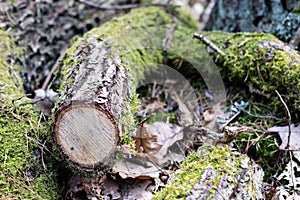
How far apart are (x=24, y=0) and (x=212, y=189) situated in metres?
2.98

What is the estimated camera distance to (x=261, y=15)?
3.98 meters

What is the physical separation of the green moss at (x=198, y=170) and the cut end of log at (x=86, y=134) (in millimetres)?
452

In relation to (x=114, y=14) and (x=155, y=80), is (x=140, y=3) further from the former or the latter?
(x=155, y=80)

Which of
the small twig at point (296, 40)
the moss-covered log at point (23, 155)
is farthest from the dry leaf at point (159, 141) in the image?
the small twig at point (296, 40)

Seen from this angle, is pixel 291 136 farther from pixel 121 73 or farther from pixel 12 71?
pixel 12 71

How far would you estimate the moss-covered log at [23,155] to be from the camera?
2383 mm

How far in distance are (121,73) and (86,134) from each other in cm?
64

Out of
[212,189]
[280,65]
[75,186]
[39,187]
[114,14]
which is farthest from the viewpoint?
[114,14]

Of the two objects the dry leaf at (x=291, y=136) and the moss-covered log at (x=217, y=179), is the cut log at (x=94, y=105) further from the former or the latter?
the dry leaf at (x=291, y=136)

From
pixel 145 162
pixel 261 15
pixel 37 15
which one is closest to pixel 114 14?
pixel 37 15

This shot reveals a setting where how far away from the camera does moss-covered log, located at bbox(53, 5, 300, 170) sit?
2.37m

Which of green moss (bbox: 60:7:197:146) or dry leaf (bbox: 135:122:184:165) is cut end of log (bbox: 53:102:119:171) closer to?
green moss (bbox: 60:7:197:146)

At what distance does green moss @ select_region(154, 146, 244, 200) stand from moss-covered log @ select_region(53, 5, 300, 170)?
47cm

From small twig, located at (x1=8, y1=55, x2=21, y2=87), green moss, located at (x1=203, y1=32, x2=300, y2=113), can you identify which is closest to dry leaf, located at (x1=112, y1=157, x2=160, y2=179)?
green moss, located at (x1=203, y1=32, x2=300, y2=113)
